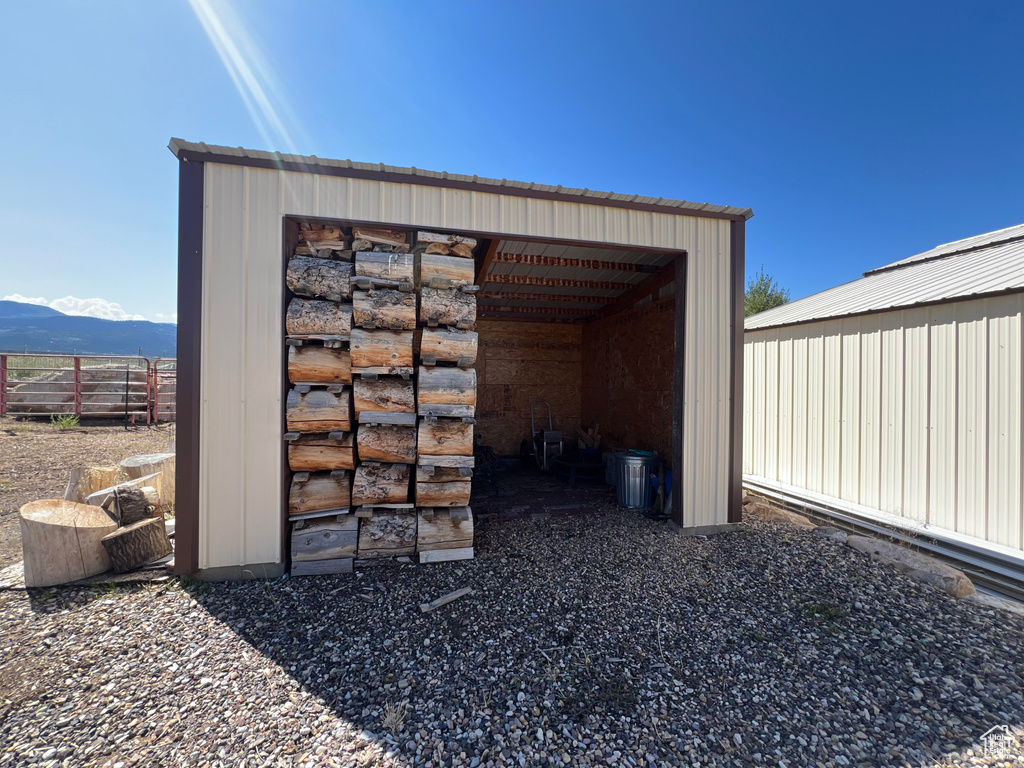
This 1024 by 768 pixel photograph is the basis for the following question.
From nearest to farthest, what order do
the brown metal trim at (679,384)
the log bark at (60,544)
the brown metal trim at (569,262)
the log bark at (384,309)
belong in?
the log bark at (60,544)
the log bark at (384,309)
the brown metal trim at (679,384)
the brown metal trim at (569,262)

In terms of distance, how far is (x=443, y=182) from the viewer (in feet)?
13.1

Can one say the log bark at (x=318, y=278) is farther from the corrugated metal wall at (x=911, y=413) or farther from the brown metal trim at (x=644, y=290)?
the corrugated metal wall at (x=911, y=413)

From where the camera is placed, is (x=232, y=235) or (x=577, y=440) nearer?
(x=232, y=235)

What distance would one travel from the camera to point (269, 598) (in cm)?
338

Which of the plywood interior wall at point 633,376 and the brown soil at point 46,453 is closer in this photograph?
the brown soil at point 46,453

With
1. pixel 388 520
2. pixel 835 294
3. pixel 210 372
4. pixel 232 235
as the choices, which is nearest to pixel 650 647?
pixel 388 520

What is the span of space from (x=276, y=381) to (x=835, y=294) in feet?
28.6

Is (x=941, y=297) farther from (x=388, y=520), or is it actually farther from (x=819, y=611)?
(x=388, y=520)

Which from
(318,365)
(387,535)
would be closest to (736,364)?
(387,535)

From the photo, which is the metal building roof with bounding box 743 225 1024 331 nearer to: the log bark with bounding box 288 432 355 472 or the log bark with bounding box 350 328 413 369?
the log bark with bounding box 350 328 413 369

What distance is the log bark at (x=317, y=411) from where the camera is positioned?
148 inches

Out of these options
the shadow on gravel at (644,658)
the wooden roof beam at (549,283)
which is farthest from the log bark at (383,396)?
the wooden roof beam at (549,283)

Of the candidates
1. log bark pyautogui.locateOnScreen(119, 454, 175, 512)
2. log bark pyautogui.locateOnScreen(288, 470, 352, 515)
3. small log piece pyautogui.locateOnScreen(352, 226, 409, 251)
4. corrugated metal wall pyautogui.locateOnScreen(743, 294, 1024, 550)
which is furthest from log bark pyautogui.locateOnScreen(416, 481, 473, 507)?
corrugated metal wall pyautogui.locateOnScreen(743, 294, 1024, 550)

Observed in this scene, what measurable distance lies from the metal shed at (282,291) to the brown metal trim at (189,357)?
0.01 meters
